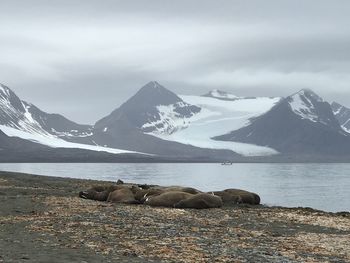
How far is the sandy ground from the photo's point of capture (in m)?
13.9

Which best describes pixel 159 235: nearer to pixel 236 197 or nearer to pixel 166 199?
pixel 166 199

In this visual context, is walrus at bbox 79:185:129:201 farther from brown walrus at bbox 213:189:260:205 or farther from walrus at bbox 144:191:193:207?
brown walrus at bbox 213:189:260:205

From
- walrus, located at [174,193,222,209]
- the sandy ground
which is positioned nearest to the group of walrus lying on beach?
walrus, located at [174,193,222,209]

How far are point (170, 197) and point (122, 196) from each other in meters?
3.04

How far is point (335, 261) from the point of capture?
47.3 feet

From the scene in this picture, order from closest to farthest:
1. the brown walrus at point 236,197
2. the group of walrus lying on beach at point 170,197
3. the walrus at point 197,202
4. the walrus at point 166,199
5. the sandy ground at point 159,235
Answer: the sandy ground at point 159,235, the walrus at point 197,202, the group of walrus lying on beach at point 170,197, the walrus at point 166,199, the brown walrus at point 236,197

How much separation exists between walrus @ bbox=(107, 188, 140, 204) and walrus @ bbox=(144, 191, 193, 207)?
95 centimetres

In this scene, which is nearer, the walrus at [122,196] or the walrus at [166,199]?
the walrus at [166,199]

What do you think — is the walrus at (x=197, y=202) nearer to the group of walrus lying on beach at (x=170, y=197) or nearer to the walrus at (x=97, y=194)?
the group of walrus lying on beach at (x=170, y=197)

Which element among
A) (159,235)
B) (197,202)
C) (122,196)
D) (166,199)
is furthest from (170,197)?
(159,235)

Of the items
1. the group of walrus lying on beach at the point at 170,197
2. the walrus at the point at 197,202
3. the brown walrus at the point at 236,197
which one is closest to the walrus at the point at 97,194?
A: the group of walrus lying on beach at the point at 170,197

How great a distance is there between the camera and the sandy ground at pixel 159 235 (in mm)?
13859

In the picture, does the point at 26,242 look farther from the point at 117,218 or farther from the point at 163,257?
the point at 117,218

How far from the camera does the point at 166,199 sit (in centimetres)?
2795
